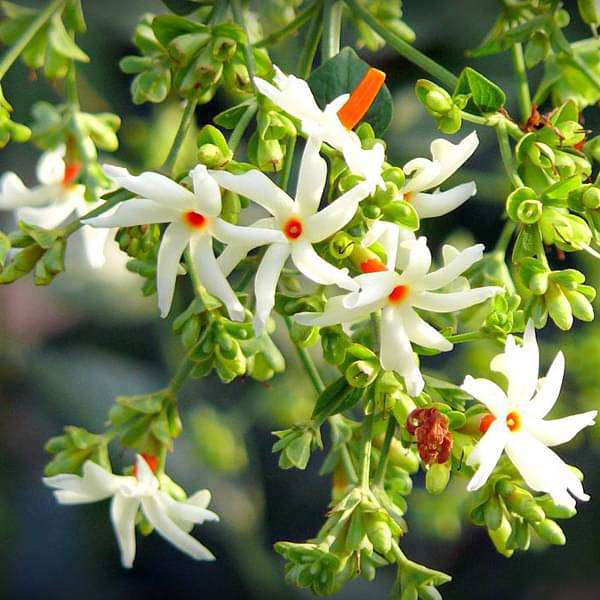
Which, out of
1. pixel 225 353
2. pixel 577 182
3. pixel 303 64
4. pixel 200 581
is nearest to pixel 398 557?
pixel 225 353

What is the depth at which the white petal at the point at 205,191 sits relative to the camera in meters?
0.91

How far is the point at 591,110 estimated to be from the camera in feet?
5.65

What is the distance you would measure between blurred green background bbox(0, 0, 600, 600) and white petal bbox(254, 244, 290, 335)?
2.34ft

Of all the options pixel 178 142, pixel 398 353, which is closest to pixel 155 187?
pixel 178 142

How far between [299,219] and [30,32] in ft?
1.40

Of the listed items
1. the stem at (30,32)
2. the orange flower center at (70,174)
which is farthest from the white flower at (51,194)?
the stem at (30,32)

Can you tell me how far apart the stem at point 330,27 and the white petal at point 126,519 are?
0.49 meters

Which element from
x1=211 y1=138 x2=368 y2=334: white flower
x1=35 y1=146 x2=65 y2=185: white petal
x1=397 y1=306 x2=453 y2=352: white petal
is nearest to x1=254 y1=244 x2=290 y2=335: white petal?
x1=211 y1=138 x2=368 y2=334: white flower

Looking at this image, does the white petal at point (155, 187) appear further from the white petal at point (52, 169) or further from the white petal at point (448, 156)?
the white petal at point (52, 169)

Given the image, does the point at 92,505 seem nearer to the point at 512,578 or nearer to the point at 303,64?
the point at 512,578

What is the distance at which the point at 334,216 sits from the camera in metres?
0.92

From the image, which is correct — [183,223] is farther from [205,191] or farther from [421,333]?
[421,333]

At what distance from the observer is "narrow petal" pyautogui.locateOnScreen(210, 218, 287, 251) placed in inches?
36.0

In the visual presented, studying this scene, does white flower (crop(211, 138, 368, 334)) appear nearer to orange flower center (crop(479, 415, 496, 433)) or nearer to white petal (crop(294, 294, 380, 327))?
white petal (crop(294, 294, 380, 327))
